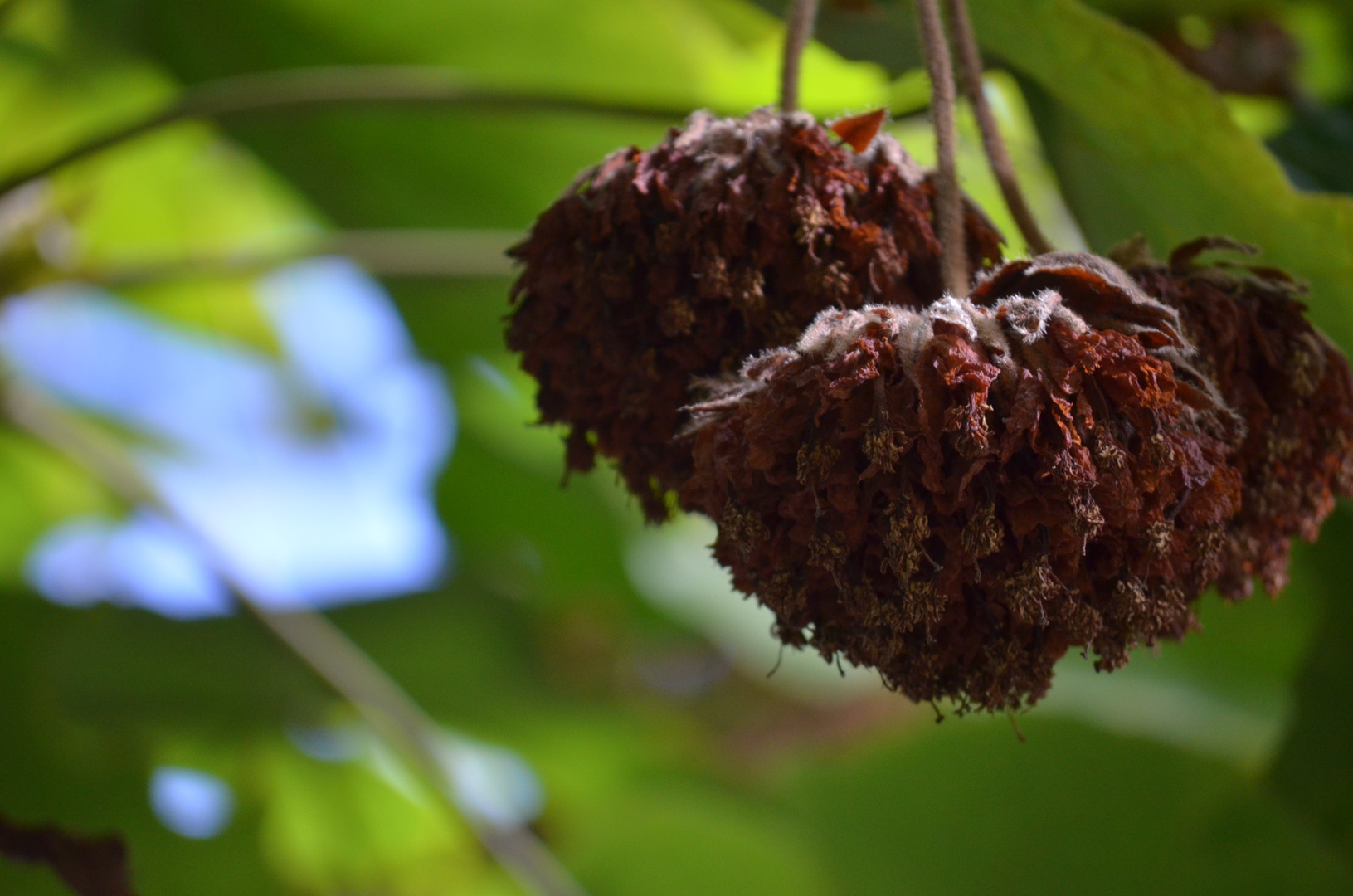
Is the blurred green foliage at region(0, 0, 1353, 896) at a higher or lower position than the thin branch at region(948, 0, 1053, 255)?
lower

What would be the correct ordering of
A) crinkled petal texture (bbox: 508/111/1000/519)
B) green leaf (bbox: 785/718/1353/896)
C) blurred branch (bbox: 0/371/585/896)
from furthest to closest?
1. blurred branch (bbox: 0/371/585/896)
2. green leaf (bbox: 785/718/1353/896)
3. crinkled petal texture (bbox: 508/111/1000/519)

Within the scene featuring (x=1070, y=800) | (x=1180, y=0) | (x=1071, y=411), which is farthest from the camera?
(x=1070, y=800)

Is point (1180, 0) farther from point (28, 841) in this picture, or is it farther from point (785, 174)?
point (28, 841)

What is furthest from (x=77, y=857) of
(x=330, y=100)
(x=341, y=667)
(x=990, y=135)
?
(x=990, y=135)

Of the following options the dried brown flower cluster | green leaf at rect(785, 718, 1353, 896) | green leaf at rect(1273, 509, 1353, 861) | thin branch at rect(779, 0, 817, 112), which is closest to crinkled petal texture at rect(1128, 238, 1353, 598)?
the dried brown flower cluster

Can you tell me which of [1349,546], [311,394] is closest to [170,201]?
[311,394]

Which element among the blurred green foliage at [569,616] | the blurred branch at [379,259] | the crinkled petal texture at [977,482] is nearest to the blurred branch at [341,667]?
the blurred green foliage at [569,616]

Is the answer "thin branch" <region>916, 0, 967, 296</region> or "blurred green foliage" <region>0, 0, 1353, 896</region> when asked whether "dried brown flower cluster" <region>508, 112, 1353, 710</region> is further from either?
"blurred green foliage" <region>0, 0, 1353, 896</region>
